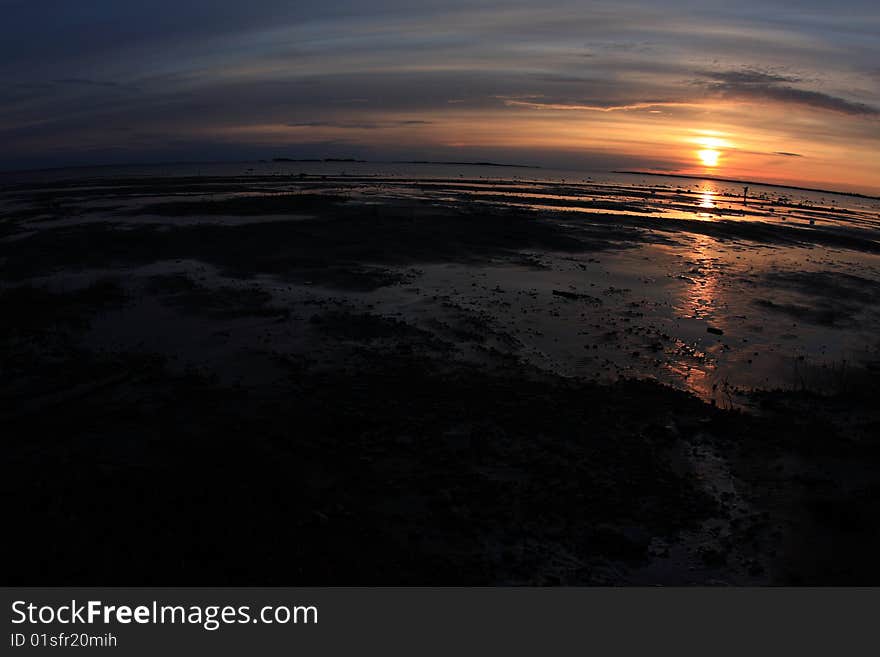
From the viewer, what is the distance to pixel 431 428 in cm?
1003

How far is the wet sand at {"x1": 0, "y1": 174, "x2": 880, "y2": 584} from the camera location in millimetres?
6832

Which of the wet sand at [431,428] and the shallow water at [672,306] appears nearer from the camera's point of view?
the wet sand at [431,428]

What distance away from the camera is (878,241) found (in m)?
42.8

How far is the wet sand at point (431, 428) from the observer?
6832mm

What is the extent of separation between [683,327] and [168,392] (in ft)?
48.6

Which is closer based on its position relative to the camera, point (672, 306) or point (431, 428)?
point (431, 428)

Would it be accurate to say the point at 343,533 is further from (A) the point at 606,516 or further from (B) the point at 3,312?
(B) the point at 3,312

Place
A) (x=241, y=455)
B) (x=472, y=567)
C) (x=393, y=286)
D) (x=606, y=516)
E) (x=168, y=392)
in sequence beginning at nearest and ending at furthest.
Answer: (x=472, y=567) → (x=606, y=516) → (x=241, y=455) → (x=168, y=392) → (x=393, y=286)

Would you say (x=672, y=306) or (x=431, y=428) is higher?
(x=672, y=306)

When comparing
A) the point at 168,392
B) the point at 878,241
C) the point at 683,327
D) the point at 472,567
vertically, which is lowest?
the point at 472,567

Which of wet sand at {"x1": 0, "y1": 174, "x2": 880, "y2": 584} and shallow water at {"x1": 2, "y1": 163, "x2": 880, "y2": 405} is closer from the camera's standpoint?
wet sand at {"x1": 0, "y1": 174, "x2": 880, "y2": 584}

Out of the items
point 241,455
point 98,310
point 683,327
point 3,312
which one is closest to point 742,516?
point 241,455

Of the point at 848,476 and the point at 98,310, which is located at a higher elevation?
the point at 98,310
